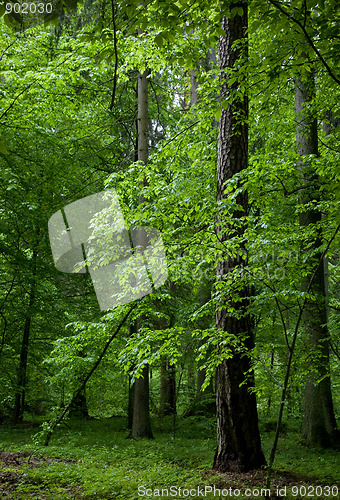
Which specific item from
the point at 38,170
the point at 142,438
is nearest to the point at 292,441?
the point at 142,438

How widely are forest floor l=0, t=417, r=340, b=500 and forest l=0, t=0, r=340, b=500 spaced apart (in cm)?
4

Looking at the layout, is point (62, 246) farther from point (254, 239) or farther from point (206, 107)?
point (254, 239)

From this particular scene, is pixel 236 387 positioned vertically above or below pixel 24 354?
→ below

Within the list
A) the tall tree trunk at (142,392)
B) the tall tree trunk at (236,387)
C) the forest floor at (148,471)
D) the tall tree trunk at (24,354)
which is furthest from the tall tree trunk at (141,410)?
the tall tree trunk at (236,387)

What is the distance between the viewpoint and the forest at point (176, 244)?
380 centimetres

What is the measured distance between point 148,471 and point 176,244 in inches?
130

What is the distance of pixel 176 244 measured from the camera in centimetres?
527

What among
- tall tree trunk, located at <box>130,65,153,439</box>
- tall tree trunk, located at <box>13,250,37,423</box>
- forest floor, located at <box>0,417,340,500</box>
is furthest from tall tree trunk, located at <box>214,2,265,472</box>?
tall tree trunk, located at <box>13,250,37,423</box>

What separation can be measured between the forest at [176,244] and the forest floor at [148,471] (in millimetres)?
43

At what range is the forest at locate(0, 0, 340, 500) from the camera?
3.80 meters

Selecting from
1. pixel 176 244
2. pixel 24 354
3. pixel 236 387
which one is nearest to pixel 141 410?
pixel 24 354

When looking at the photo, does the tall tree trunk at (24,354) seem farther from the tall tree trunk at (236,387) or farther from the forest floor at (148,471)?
the tall tree trunk at (236,387)

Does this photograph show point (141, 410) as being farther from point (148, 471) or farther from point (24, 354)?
point (24, 354)

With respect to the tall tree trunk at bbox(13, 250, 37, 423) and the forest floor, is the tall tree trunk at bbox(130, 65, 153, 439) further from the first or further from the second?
the tall tree trunk at bbox(13, 250, 37, 423)
